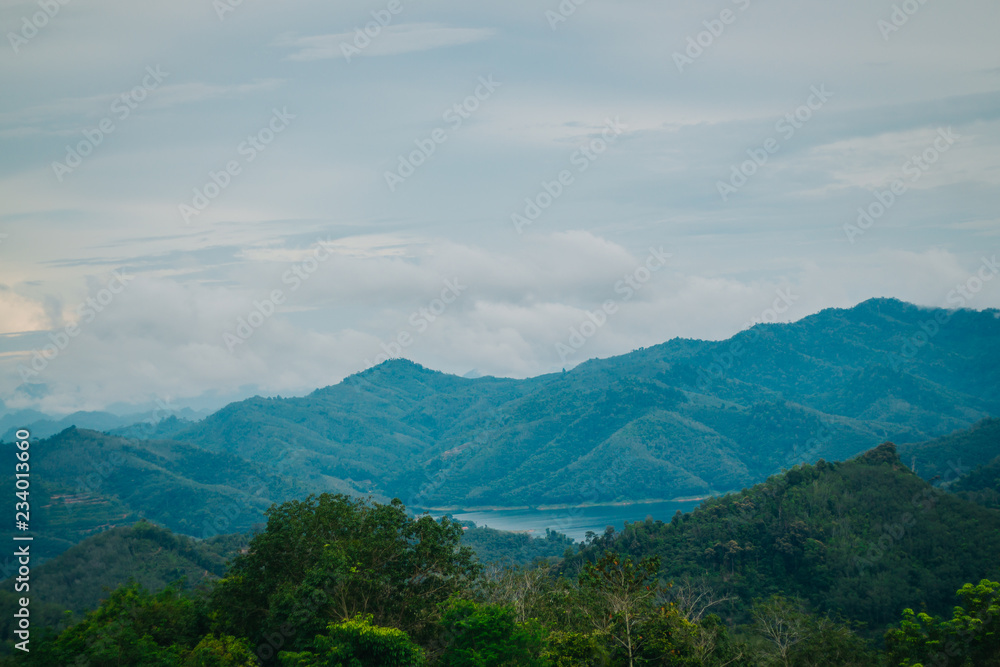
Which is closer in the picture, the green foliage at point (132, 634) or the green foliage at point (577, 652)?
the green foliage at point (132, 634)

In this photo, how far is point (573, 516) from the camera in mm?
159500

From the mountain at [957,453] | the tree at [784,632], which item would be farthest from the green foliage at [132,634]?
the mountain at [957,453]

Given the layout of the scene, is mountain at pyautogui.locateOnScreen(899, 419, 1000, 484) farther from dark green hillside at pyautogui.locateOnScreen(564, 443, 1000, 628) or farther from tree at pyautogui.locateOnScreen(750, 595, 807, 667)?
tree at pyautogui.locateOnScreen(750, 595, 807, 667)

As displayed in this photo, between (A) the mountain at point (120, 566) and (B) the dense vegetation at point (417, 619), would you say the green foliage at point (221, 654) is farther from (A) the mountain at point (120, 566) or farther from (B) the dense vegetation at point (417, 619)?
(A) the mountain at point (120, 566)

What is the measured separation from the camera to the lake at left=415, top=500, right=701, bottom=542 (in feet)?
467

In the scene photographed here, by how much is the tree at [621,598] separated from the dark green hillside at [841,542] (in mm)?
34418

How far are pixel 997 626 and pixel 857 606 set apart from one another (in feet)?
117

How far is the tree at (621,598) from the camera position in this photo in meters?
18.7

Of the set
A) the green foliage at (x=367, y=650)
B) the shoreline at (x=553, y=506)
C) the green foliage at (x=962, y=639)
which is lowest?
the shoreline at (x=553, y=506)

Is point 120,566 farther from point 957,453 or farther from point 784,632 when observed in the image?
point 957,453

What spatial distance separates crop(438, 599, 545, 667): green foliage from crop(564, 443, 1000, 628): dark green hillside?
38730mm

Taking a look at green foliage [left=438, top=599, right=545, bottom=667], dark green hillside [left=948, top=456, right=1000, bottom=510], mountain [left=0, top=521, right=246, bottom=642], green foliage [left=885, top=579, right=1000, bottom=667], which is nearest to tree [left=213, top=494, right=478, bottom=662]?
green foliage [left=438, top=599, right=545, bottom=667]

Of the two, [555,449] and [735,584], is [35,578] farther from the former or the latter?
[555,449]

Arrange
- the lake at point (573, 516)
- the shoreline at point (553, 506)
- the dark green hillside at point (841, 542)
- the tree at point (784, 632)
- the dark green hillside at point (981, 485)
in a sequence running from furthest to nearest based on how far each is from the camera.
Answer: the shoreline at point (553, 506), the lake at point (573, 516), the dark green hillside at point (981, 485), the dark green hillside at point (841, 542), the tree at point (784, 632)
